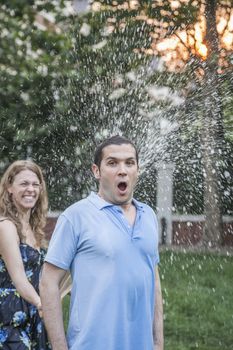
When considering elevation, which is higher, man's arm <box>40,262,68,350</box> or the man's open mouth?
the man's open mouth

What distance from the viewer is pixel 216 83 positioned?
16594 mm

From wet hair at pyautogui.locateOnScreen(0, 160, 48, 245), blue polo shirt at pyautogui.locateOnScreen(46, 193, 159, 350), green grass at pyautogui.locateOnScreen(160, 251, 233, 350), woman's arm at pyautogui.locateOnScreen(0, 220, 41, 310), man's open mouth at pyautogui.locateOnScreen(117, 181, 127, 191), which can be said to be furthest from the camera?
green grass at pyautogui.locateOnScreen(160, 251, 233, 350)

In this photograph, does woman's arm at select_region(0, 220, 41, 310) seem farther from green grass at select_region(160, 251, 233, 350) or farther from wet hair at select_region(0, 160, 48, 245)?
green grass at select_region(160, 251, 233, 350)

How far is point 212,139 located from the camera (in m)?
16.7

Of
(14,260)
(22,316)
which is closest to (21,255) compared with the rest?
(14,260)

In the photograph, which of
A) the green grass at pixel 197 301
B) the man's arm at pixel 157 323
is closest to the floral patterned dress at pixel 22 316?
the man's arm at pixel 157 323

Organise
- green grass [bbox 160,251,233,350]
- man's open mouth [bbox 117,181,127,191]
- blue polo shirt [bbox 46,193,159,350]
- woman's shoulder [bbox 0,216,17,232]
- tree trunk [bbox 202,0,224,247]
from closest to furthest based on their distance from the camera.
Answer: blue polo shirt [bbox 46,193,159,350] → man's open mouth [bbox 117,181,127,191] → woman's shoulder [bbox 0,216,17,232] → green grass [bbox 160,251,233,350] → tree trunk [bbox 202,0,224,247]

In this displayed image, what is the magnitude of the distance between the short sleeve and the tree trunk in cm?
1337

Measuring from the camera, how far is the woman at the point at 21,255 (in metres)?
3.33

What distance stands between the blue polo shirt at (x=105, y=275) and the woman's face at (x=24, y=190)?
1232 millimetres

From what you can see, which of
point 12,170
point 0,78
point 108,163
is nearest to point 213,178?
point 0,78

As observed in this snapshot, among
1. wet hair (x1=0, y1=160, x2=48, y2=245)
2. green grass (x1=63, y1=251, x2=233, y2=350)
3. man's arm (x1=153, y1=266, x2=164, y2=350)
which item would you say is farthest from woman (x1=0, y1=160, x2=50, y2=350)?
green grass (x1=63, y1=251, x2=233, y2=350)

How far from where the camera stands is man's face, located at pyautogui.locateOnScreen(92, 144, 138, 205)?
2447 millimetres

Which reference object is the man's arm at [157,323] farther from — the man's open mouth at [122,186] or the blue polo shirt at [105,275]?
the man's open mouth at [122,186]
